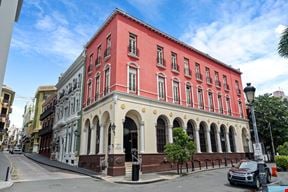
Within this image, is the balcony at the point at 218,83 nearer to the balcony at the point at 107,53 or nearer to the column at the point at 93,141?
the balcony at the point at 107,53

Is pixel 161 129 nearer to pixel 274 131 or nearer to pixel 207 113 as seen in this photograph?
pixel 207 113

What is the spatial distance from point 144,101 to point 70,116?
1230cm

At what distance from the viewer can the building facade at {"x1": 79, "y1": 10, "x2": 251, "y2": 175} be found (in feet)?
59.7

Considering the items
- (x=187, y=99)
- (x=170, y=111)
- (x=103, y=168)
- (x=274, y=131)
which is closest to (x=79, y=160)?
(x=103, y=168)

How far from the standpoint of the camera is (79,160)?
22.4 metres

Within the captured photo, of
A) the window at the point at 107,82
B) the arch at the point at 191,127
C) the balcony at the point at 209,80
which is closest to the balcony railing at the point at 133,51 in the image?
the window at the point at 107,82

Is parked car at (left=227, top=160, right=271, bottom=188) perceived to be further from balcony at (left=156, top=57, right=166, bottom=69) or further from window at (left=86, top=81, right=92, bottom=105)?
window at (left=86, top=81, right=92, bottom=105)

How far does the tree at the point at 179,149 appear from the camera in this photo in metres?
16.5

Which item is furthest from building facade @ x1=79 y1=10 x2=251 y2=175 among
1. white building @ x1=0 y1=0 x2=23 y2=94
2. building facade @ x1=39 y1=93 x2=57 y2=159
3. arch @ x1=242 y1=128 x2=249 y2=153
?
building facade @ x1=39 y1=93 x2=57 y2=159

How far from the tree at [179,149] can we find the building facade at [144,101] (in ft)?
7.51

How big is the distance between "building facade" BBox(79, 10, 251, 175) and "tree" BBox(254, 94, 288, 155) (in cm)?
804

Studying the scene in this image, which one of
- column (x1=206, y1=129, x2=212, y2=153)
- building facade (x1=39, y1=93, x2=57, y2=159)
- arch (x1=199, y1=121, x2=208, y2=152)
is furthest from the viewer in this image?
building facade (x1=39, y1=93, x2=57, y2=159)

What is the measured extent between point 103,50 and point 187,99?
9.95m

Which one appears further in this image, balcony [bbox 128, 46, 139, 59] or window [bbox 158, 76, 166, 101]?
window [bbox 158, 76, 166, 101]
